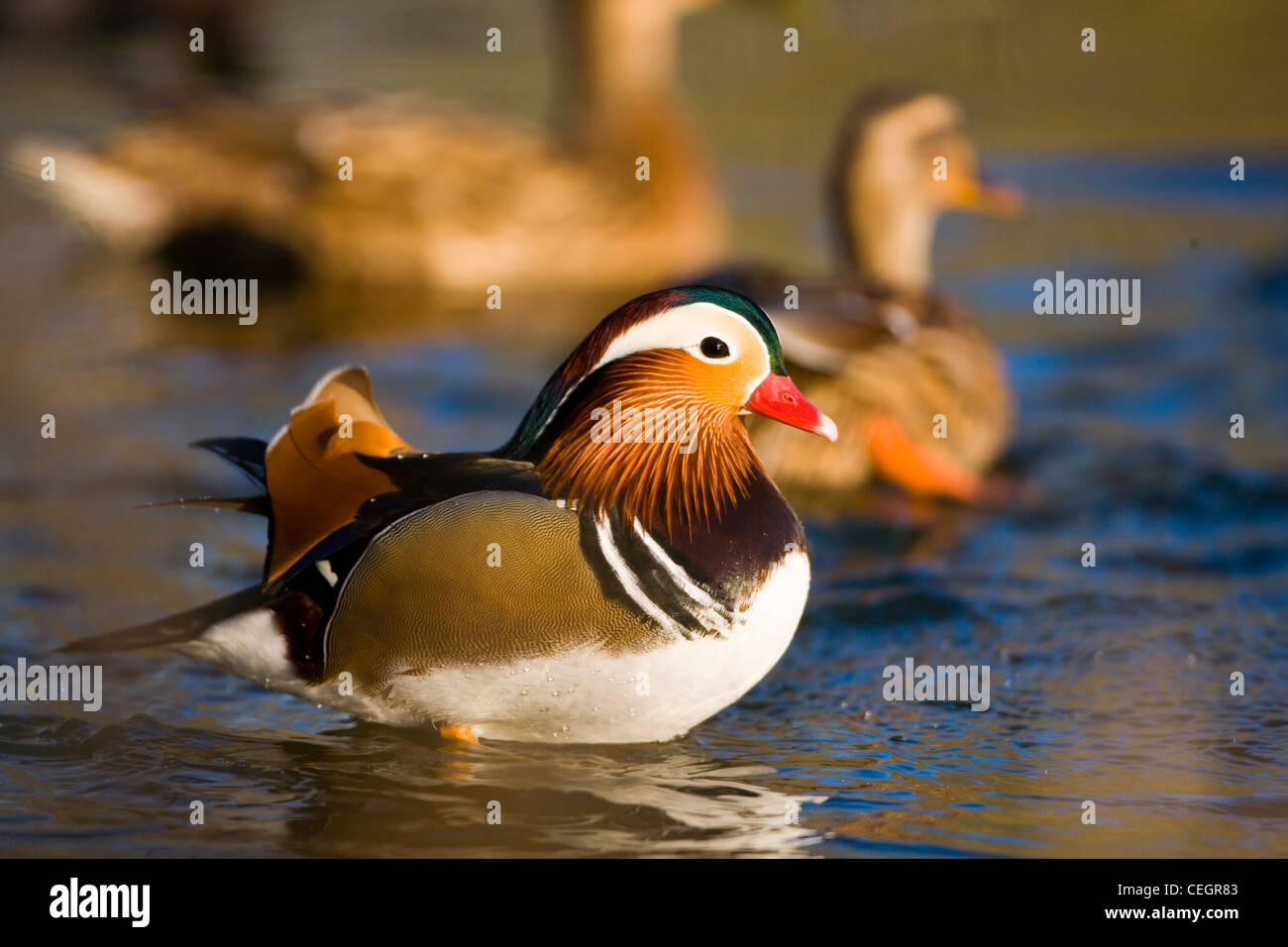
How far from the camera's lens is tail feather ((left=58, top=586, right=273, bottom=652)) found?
4805 millimetres

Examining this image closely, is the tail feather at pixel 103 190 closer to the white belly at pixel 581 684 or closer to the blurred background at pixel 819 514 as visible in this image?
the blurred background at pixel 819 514

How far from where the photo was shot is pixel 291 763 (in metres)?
4.93

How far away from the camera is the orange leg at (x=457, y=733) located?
190 inches

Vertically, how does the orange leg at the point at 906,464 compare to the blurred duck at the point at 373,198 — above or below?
below

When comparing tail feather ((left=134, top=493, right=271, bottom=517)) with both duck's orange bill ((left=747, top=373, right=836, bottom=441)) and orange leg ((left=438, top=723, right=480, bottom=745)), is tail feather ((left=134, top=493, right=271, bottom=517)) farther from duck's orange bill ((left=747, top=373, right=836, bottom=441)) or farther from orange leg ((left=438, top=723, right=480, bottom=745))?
duck's orange bill ((left=747, top=373, right=836, bottom=441))

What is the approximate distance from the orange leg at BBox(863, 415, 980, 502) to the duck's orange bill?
113 inches

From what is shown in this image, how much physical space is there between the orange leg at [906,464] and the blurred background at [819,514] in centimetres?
12

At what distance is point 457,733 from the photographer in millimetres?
4820

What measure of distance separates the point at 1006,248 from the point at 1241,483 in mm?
4075

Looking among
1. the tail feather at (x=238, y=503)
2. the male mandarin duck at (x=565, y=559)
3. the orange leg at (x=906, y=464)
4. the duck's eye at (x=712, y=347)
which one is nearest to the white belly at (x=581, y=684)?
the male mandarin duck at (x=565, y=559)

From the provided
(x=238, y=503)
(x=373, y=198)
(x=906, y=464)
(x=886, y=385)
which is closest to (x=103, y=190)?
(x=373, y=198)

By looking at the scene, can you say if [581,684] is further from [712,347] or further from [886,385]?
[886,385]

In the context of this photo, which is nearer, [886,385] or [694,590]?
[694,590]

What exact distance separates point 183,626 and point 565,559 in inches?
44.2
